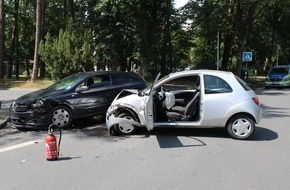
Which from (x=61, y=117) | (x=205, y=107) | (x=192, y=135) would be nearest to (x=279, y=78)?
(x=192, y=135)

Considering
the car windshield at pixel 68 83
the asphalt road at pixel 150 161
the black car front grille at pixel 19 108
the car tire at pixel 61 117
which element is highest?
the car windshield at pixel 68 83

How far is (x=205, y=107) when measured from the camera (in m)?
8.61

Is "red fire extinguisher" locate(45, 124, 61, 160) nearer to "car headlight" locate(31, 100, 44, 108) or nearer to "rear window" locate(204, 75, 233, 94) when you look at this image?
"car headlight" locate(31, 100, 44, 108)

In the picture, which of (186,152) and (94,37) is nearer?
(186,152)

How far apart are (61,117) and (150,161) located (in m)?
4.16

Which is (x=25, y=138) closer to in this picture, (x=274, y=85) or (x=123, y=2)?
Result: (x=123, y=2)

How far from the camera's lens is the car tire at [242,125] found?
866 cm

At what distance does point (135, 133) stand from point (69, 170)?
3.32 m

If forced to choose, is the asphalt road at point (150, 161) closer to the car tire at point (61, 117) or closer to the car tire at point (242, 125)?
the car tire at point (242, 125)

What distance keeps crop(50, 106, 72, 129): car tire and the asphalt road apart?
0.45 meters

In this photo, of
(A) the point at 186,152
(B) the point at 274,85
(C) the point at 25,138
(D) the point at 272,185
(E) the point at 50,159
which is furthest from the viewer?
(B) the point at 274,85

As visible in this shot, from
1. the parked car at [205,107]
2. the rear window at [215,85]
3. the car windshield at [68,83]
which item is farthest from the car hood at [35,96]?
the rear window at [215,85]

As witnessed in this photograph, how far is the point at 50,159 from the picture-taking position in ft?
22.5

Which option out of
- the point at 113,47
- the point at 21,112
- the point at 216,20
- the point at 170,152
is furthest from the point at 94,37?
the point at 170,152
